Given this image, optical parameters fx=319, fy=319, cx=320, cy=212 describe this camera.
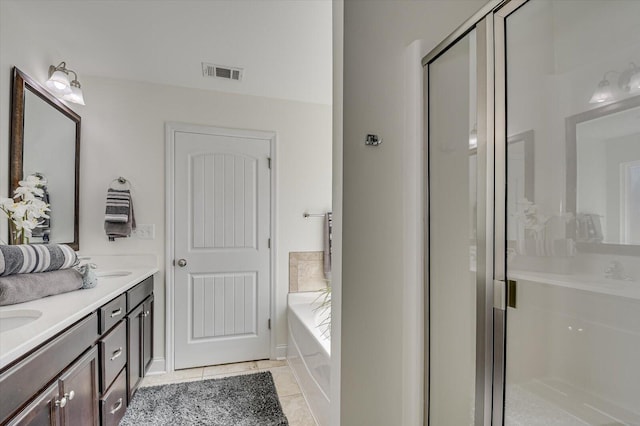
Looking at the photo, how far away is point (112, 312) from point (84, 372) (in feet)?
1.12

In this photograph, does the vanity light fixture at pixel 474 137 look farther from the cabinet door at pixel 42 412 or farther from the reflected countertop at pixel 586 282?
the cabinet door at pixel 42 412

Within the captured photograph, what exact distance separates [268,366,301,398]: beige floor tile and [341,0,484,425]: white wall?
1.18 metres

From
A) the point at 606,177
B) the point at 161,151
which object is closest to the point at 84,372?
the point at 161,151

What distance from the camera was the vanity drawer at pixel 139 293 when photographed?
6.26 feet

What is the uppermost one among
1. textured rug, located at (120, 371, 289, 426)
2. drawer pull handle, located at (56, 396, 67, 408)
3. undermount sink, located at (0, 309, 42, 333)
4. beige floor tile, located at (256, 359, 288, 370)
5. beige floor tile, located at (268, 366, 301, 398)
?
undermount sink, located at (0, 309, 42, 333)

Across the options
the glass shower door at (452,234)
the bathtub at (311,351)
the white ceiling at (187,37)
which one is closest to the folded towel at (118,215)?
the white ceiling at (187,37)

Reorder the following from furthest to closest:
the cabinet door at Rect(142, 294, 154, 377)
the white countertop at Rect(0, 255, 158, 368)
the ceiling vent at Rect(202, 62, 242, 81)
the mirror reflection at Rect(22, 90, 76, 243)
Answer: the ceiling vent at Rect(202, 62, 242, 81) → the cabinet door at Rect(142, 294, 154, 377) → the mirror reflection at Rect(22, 90, 76, 243) → the white countertop at Rect(0, 255, 158, 368)

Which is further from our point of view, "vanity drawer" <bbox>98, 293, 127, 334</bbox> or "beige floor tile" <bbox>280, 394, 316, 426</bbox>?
"beige floor tile" <bbox>280, 394, 316, 426</bbox>

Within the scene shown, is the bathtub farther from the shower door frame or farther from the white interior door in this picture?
the shower door frame

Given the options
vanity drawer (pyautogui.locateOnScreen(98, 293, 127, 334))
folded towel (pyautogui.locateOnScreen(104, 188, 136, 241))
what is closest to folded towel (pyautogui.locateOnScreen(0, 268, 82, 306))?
vanity drawer (pyautogui.locateOnScreen(98, 293, 127, 334))

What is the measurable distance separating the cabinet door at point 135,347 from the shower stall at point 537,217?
5.55 ft

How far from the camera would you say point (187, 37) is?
196 centimetres

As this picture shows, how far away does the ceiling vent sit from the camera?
233 cm

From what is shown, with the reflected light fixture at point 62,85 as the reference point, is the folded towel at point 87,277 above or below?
below
